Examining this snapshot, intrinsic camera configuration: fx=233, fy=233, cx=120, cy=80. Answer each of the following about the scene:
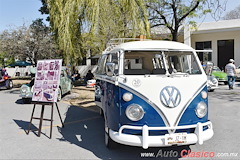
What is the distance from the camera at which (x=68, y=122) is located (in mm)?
6969

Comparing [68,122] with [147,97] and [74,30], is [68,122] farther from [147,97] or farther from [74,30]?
[74,30]

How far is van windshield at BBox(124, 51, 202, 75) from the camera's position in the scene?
16.1 feet

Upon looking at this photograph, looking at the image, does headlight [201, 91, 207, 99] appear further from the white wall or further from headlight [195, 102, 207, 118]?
the white wall

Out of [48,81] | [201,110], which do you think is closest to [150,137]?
[201,110]

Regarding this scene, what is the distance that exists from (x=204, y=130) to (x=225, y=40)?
23422mm

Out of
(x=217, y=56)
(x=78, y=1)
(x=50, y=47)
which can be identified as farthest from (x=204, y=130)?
(x=217, y=56)

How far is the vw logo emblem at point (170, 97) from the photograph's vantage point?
3.95 m

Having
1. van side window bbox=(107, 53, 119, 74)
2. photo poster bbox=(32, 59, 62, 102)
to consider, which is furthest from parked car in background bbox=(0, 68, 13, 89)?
van side window bbox=(107, 53, 119, 74)

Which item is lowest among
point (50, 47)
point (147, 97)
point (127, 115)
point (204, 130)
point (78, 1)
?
point (204, 130)

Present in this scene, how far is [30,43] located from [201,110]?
15510mm

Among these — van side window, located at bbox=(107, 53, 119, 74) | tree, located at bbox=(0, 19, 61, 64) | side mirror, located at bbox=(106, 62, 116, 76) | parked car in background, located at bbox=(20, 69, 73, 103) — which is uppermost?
tree, located at bbox=(0, 19, 61, 64)

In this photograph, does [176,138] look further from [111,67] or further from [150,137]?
[111,67]

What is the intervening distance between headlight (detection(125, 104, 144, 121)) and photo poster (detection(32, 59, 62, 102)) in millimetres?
2275

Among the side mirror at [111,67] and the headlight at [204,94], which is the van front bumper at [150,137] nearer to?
the headlight at [204,94]
